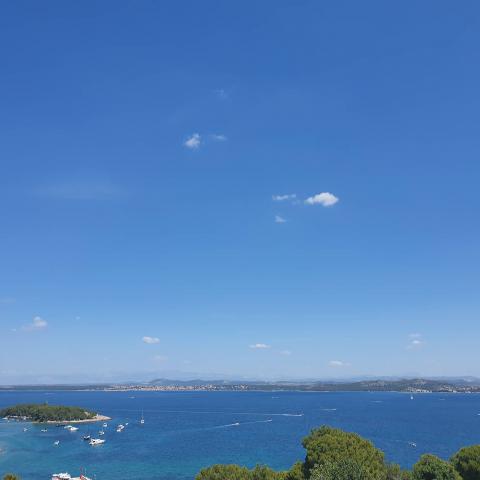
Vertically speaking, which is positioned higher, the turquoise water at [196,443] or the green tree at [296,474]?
the green tree at [296,474]

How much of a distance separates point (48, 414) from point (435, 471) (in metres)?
130

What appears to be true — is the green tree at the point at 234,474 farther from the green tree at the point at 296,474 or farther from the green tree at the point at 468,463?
the green tree at the point at 468,463

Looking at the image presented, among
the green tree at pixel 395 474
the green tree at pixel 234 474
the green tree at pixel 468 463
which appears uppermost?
the green tree at pixel 468 463

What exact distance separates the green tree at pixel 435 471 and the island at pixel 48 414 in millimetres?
125185

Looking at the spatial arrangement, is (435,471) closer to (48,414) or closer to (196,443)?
(196,443)

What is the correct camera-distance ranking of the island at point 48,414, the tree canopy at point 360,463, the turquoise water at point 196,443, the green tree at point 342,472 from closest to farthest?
1. the green tree at point 342,472
2. the tree canopy at point 360,463
3. the turquoise water at point 196,443
4. the island at point 48,414

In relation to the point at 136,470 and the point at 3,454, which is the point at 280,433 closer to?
the point at 136,470

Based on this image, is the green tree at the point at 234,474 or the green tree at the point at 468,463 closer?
the green tree at the point at 468,463

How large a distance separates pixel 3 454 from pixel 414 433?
87373 mm

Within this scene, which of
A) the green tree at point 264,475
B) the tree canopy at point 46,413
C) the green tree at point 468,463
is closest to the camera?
the green tree at point 468,463

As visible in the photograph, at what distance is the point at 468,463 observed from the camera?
43156 millimetres

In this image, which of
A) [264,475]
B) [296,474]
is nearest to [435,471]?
[296,474]

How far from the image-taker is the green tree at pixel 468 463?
1673 inches

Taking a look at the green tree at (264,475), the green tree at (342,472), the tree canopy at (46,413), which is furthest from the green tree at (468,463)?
the tree canopy at (46,413)
